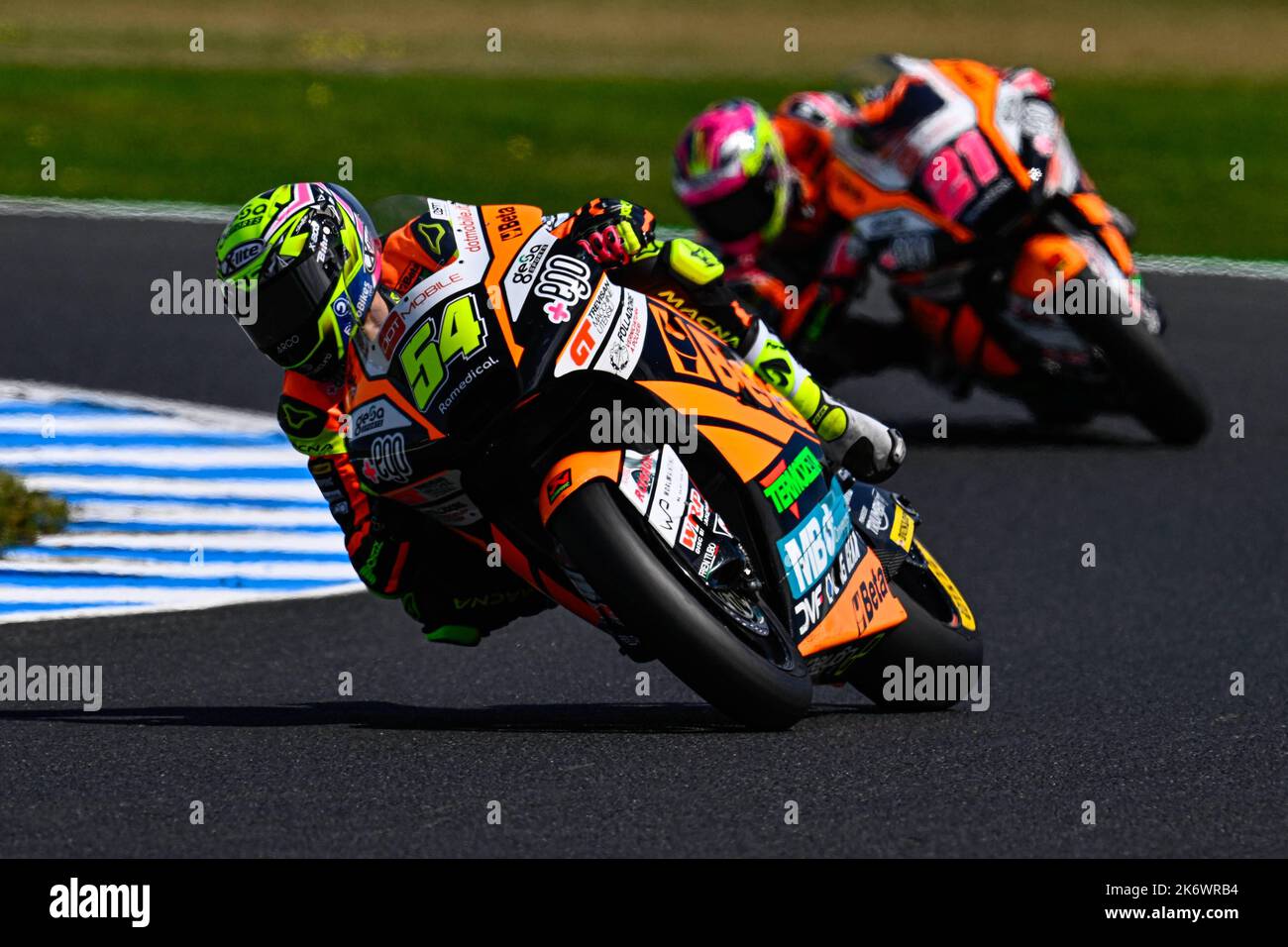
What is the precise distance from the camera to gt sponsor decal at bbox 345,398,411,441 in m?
4.95

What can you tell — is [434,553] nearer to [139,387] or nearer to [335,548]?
[335,548]

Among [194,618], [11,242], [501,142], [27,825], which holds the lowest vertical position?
[27,825]

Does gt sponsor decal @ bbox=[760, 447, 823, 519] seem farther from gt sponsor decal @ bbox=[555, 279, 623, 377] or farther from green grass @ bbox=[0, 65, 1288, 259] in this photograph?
green grass @ bbox=[0, 65, 1288, 259]

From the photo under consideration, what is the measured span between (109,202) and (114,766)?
463 inches

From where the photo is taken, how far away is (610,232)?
5.16 metres

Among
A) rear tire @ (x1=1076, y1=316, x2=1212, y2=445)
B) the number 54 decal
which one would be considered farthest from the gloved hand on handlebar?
rear tire @ (x1=1076, y1=316, x2=1212, y2=445)

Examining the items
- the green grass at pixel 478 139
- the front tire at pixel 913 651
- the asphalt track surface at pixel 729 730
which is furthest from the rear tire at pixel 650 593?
the green grass at pixel 478 139

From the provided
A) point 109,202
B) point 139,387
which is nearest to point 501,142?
point 109,202

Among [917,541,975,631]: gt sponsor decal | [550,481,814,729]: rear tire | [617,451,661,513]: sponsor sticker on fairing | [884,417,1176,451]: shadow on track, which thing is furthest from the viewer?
[884,417,1176,451]: shadow on track

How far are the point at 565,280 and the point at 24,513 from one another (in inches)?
133

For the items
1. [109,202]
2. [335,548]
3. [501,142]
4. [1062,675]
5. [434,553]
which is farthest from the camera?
[501,142]

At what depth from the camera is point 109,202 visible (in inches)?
637

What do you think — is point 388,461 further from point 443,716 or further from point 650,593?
point 443,716

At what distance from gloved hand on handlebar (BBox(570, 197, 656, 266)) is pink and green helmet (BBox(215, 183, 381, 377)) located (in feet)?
1.59
